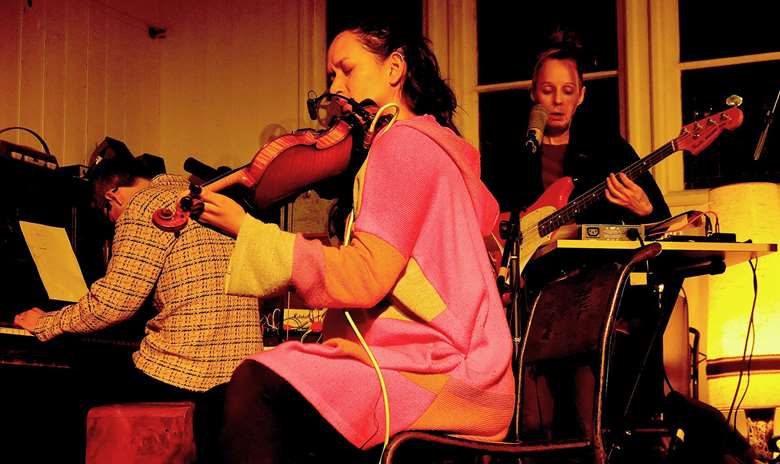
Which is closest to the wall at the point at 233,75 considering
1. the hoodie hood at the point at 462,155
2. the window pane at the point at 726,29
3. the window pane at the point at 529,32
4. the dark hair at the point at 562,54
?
the window pane at the point at 529,32

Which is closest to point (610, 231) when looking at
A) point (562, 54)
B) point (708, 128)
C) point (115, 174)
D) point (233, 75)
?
point (708, 128)

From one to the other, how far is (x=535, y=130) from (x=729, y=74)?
5.54 ft

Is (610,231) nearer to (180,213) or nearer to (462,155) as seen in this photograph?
(462,155)

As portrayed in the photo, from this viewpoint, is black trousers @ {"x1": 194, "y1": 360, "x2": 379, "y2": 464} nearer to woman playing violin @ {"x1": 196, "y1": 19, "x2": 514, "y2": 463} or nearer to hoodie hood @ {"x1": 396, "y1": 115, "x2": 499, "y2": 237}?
woman playing violin @ {"x1": 196, "y1": 19, "x2": 514, "y2": 463}

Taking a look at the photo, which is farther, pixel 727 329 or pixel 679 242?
pixel 727 329

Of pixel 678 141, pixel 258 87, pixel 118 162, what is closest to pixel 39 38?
pixel 258 87

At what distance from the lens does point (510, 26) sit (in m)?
5.09

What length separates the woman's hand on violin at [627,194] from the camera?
3.71 metres

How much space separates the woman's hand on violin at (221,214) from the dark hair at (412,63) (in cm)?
58

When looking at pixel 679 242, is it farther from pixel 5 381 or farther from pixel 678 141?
pixel 5 381

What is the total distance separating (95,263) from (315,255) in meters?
2.69

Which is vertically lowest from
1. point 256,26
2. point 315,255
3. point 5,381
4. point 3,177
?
point 5,381

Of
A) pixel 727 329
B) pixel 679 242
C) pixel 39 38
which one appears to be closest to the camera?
pixel 679 242

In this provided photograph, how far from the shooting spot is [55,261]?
350 cm
